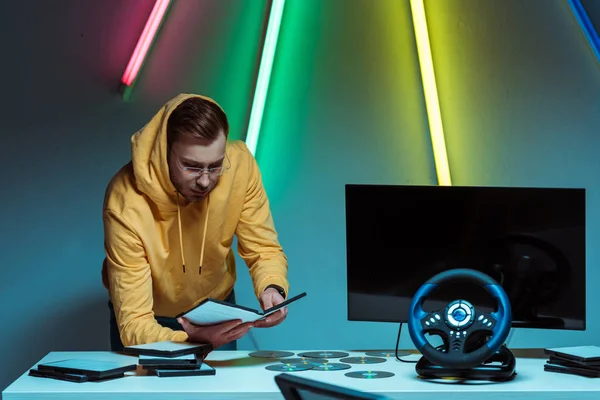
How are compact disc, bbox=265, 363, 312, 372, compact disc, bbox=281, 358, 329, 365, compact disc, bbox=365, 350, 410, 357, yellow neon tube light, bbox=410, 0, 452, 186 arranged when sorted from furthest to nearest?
yellow neon tube light, bbox=410, 0, 452, 186, compact disc, bbox=365, 350, 410, 357, compact disc, bbox=281, 358, 329, 365, compact disc, bbox=265, 363, 312, 372

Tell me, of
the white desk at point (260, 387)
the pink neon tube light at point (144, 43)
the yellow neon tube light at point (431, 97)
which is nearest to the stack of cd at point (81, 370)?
the white desk at point (260, 387)

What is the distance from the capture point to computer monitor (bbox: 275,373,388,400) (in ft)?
3.03

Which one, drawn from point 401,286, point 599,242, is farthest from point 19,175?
point 599,242

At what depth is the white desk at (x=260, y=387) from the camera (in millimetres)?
1957

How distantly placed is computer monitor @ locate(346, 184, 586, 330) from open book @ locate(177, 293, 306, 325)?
0.93ft

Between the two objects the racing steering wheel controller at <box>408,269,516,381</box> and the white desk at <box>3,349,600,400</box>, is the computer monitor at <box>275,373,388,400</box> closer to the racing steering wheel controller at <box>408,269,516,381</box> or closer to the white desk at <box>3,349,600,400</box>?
the white desk at <box>3,349,600,400</box>

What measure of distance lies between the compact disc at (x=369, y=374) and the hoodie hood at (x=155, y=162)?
803 millimetres

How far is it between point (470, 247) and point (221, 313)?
0.70m

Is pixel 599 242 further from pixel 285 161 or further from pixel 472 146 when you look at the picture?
pixel 285 161

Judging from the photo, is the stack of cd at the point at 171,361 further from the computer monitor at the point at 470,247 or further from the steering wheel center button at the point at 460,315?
the steering wheel center button at the point at 460,315

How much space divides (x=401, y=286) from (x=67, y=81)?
2.00 metres

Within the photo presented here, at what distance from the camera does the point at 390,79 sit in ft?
12.1

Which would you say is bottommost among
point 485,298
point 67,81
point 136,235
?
point 485,298

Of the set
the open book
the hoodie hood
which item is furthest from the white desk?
the hoodie hood
